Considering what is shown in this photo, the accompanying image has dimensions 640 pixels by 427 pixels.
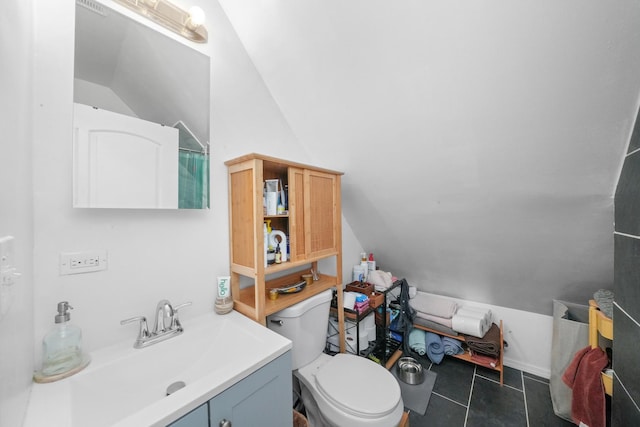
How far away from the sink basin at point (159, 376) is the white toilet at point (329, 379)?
0.35m

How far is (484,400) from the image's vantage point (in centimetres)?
171

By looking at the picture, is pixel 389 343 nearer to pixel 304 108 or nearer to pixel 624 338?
pixel 624 338

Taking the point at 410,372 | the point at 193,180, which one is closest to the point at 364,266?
the point at 410,372

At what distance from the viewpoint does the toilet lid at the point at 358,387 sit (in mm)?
1116

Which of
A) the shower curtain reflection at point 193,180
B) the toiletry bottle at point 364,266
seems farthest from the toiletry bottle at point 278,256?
the toiletry bottle at point 364,266

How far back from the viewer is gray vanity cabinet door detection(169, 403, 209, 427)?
2.13ft

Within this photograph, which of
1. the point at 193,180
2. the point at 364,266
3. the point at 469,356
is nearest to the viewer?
the point at 193,180

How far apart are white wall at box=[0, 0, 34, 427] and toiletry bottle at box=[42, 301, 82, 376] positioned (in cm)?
5

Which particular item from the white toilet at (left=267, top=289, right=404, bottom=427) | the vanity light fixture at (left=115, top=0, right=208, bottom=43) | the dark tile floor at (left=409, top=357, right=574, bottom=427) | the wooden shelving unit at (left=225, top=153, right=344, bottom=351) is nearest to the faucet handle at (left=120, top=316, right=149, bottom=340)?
the wooden shelving unit at (left=225, top=153, right=344, bottom=351)

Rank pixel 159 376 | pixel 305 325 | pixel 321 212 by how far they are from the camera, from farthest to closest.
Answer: pixel 321 212 → pixel 305 325 → pixel 159 376

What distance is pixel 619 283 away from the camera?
98 centimetres

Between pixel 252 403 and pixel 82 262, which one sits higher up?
pixel 82 262

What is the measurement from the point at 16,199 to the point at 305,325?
Answer: 126 centimetres

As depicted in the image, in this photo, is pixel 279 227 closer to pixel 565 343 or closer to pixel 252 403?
pixel 252 403
